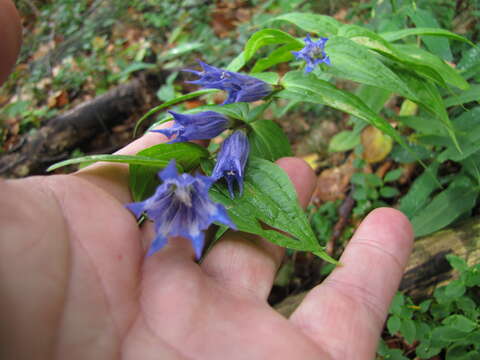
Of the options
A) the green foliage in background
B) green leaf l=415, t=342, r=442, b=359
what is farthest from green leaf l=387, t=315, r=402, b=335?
green leaf l=415, t=342, r=442, b=359

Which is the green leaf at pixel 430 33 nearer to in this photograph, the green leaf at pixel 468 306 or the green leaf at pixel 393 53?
the green leaf at pixel 393 53

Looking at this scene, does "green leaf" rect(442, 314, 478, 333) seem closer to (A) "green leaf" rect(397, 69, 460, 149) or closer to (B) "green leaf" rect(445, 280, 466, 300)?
(B) "green leaf" rect(445, 280, 466, 300)

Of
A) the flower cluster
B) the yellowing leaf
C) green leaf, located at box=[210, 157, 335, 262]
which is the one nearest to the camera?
the flower cluster

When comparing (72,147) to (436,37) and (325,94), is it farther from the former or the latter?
(436,37)

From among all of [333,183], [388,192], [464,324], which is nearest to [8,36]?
[464,324]

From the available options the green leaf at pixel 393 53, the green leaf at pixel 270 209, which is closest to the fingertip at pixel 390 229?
the green leaf at pixel 270 209

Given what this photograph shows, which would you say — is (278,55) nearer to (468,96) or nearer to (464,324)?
(468,96)
